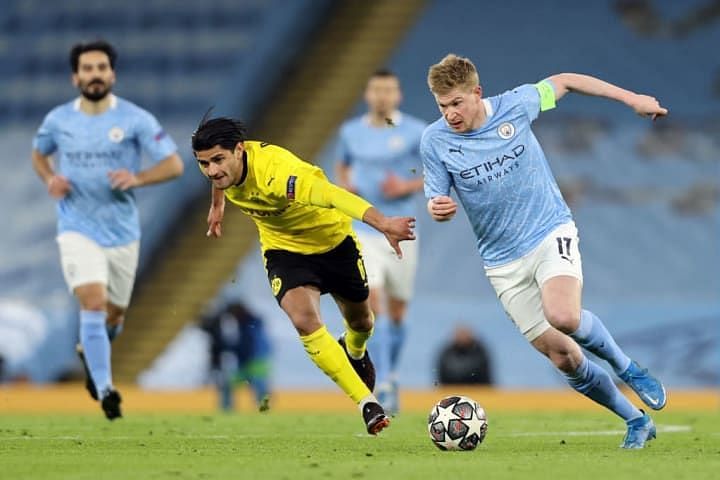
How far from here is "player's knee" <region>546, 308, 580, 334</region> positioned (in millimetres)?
7973

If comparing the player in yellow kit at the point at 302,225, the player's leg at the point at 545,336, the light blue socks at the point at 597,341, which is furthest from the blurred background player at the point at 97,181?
the light blue socks at the point at 597,341

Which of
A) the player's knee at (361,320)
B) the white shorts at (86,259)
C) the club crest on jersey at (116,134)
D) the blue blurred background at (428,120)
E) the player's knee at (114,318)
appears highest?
the blue blurred background at (428,120)

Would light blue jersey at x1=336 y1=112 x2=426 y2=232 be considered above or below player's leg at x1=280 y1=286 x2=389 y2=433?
Answer: above

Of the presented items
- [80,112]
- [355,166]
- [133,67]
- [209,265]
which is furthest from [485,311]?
[80,112]

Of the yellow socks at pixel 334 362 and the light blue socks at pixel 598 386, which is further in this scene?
the yellow socks at pixel 334 362

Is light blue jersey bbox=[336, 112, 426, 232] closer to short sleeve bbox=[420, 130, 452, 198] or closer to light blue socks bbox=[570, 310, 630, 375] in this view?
short sleeve bbox=[420, 130, 452, 198]

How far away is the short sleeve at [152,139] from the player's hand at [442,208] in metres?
3.90

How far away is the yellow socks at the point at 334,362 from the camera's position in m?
8.64

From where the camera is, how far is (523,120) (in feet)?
28.0

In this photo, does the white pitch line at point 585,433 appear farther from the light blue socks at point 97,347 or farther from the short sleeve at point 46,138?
the short sleeve at point 46,138

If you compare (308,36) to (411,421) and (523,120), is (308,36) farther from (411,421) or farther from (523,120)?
(523,120)

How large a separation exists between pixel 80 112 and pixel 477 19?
42.4 ft

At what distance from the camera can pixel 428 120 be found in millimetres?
23047

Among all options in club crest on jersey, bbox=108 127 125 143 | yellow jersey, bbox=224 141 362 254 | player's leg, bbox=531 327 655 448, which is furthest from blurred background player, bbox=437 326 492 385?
player's leg, bbox=531 327 655 448
